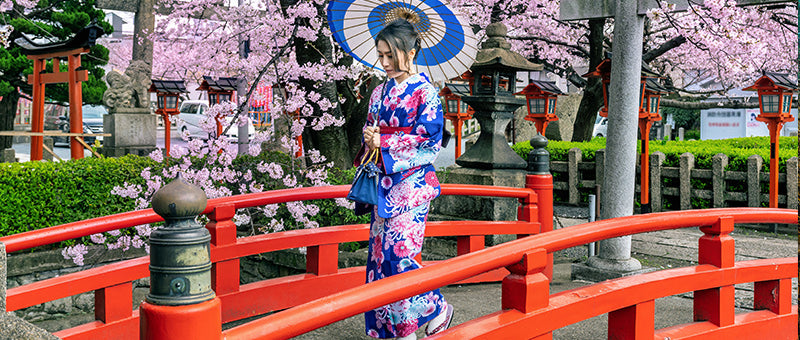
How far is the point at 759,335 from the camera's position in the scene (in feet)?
12.2

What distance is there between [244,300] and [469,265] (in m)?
2.27

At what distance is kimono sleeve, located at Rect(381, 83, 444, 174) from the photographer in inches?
141

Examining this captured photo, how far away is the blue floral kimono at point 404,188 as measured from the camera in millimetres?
3586

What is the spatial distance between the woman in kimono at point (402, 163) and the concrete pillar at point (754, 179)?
7.65 meters

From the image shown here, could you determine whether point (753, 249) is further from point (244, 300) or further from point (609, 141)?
point (244, 300)

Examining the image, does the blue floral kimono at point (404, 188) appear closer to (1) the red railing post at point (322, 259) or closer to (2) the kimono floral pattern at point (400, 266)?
(2) the kimono floral pattern at point (400, 266)

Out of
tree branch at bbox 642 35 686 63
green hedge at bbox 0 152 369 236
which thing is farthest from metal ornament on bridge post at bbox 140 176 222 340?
tree branch at bbox 642 35 686 63

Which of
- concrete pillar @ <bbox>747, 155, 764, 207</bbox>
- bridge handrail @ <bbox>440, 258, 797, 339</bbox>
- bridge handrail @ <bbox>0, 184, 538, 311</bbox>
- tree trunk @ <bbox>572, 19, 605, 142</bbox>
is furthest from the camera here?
Answer: tree trunk @ <bbox>572, 19, 605, 142</bbox>

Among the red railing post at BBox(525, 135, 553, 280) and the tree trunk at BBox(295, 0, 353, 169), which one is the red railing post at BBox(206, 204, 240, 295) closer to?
the red railing post at BBox(525, 135, 553, 280)

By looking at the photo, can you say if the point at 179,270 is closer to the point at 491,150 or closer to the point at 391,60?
the point at 391,60

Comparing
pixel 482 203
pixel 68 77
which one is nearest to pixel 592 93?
pixel 482 203

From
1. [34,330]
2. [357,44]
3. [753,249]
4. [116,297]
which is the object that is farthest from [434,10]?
[753,249]

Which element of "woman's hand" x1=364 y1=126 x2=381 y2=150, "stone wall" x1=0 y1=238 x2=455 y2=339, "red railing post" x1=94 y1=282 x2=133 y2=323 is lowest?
"stone wall" x1=0 y1=238 x2=455 y2=339

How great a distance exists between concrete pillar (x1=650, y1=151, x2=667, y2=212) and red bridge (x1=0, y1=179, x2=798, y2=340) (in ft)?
19.3
